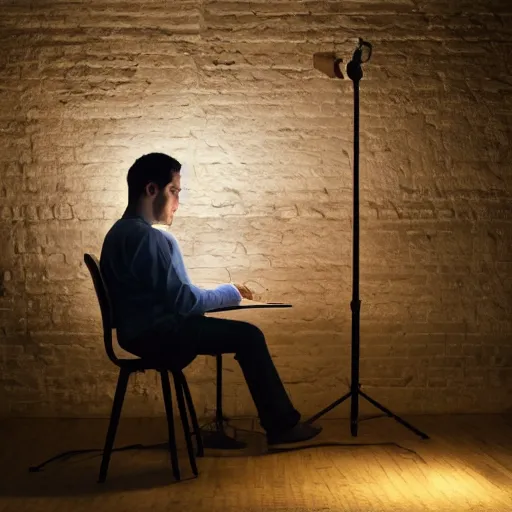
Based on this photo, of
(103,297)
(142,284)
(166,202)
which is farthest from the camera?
(166,202)

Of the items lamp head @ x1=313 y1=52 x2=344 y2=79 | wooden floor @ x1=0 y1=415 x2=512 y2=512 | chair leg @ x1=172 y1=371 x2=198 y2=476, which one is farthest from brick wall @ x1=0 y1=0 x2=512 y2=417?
chair leg @ x1=172 y1=371 x2=198 y2=476

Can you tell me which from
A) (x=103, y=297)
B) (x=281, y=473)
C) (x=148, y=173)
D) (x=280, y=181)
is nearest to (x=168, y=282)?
(x=103, y=297)

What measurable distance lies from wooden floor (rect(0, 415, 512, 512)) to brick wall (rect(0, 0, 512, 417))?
15.9 inches

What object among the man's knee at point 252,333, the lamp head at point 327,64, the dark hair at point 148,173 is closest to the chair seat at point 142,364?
the man's knee at point 252,333

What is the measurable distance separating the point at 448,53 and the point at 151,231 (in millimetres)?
2366

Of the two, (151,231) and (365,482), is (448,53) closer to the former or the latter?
(151,231)

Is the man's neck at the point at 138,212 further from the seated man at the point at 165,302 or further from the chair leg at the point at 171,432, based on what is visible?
the chair leg at the point at 171,432

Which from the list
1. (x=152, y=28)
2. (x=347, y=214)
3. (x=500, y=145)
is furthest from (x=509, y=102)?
(x=152, y=28)

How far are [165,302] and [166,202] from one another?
54 centimetres

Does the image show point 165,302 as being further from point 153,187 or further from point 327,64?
point 327,64

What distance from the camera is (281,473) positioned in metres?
3.72

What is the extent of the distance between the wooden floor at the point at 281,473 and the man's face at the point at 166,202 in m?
1.18

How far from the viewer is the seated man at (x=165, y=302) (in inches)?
145

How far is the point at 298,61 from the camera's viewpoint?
4.99 m
